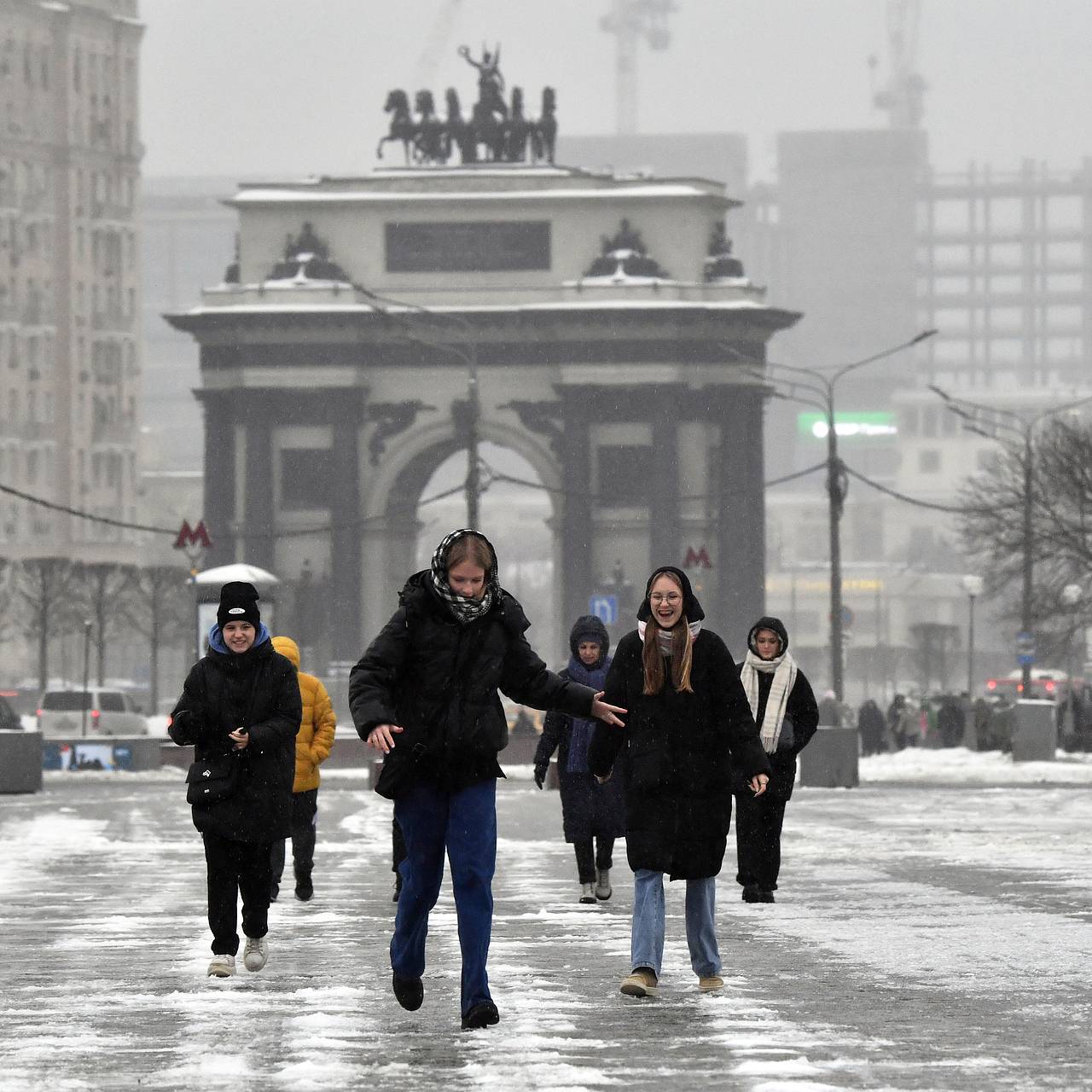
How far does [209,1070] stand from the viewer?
11469 millimetres

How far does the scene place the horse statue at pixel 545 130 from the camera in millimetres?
83500

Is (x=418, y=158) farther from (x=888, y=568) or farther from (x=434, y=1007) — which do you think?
(x=888, y=568)

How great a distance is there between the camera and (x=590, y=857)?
20.3m

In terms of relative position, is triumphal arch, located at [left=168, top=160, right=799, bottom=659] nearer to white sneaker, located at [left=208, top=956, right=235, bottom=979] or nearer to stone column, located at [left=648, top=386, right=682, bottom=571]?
stone column, located at [left=648, top=386, right=682, bottom=571]

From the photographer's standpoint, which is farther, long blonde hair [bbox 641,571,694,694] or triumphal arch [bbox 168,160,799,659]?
triumphal arch [bbox 168,160,799,659]

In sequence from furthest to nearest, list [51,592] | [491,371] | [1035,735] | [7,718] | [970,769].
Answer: [51,592] → [491,371] → [1035,735] → [970,769] → [7,718]

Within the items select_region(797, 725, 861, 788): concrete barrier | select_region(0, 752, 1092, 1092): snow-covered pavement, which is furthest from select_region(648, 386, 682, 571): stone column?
select_region(0, 752, 1092, 1092): snow-covered pavement

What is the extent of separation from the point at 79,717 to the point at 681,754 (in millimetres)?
55311

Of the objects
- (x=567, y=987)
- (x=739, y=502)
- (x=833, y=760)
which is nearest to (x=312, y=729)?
(x=567, y=987)

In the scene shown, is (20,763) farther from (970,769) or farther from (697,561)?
(697,561)

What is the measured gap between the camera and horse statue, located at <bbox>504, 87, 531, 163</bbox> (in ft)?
275

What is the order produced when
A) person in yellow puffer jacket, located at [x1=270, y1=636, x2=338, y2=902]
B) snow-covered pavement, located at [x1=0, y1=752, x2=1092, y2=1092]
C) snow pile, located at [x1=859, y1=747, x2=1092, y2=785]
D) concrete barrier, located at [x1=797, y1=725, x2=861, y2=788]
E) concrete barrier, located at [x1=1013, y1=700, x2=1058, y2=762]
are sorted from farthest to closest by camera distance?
concrete barrier, located at [x1=1013, y1=700, x2=1058, y2=762], snow pile, located at [x1=859, y1=747, x2=1092, y2=785], concrete barrier, located at [x1=797, y1=725, x2=861, y2=788], person in yellow puffer jacket, located at [x1=270, y1=636, x2=338, y2=902], snow-covered pavement, located at [x1=0, y1=752, x2=1092, y2=1092]

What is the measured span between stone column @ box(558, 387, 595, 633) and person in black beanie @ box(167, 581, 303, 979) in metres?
67.3

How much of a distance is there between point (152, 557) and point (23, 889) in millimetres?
125641
